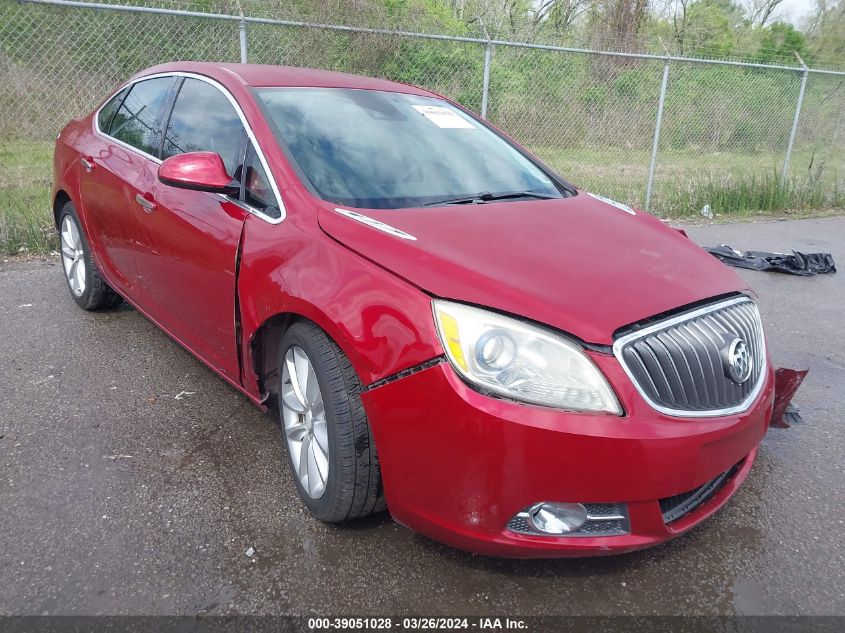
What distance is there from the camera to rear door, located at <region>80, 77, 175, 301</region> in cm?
355

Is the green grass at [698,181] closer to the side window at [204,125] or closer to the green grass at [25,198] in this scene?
the green grass at [25,198]

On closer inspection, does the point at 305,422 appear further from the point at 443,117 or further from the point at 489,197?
the point at 443,117

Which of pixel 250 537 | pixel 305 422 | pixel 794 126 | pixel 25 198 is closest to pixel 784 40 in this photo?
pixel 794 126

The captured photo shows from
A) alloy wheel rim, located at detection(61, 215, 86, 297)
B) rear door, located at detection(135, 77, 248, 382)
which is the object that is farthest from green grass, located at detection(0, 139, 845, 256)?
rear door, located at detection(135, 77, 248, 382)

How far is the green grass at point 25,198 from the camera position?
20.0ft

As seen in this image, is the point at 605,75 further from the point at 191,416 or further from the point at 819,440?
the point at 191,416

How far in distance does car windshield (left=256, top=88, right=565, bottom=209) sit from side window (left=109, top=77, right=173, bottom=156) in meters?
0.92

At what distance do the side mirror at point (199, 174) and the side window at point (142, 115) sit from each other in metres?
0.85

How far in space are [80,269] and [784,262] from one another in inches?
235

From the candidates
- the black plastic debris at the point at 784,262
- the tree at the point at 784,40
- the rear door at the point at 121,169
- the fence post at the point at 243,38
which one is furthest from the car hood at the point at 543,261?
the tree at the point at 784,40

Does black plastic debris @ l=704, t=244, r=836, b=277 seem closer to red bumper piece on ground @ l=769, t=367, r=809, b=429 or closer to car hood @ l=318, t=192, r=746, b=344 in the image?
red bumper piece on ground @ l=769, t=367, r=809, b=429

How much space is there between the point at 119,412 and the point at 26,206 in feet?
14.8

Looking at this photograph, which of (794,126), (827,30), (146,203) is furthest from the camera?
(827,30)

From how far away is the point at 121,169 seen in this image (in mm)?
3672
